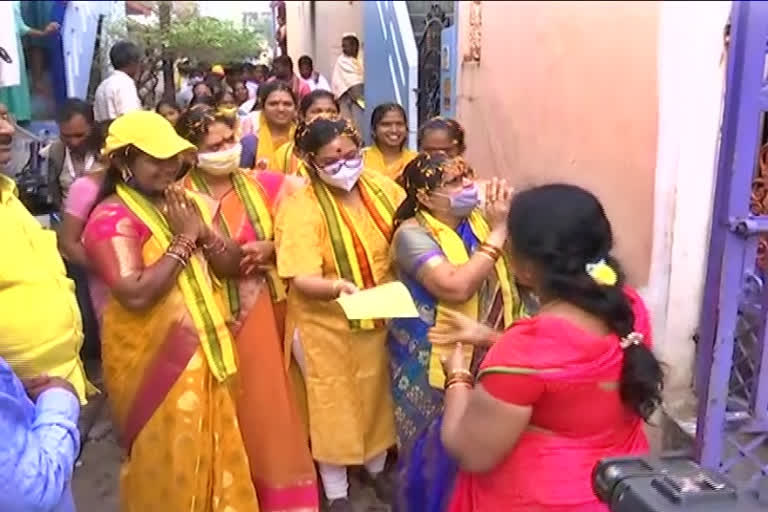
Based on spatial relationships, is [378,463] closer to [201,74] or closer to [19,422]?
[19,422]

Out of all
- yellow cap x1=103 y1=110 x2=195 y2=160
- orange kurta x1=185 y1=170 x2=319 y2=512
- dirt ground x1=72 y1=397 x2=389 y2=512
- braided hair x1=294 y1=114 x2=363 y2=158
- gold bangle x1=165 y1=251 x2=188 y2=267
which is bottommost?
dirt ground x1=72 y1=397 x2=389 y2=512

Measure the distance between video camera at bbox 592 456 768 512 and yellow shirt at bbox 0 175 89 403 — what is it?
52.3 inches

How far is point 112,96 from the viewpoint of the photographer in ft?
20.4

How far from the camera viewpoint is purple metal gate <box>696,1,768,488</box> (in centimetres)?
223

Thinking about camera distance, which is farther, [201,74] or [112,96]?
[201,74]

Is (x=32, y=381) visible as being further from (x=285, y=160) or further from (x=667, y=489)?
(x=285, y=160)

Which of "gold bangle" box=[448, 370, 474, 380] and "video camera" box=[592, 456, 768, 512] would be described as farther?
"gold bangle" box=[448, 370, 474, 380]

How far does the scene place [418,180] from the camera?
2.76 metres

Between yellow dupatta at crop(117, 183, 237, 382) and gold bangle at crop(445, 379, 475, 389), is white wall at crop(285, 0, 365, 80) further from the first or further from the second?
gold bangle at crop(445, 379, 475, 389)

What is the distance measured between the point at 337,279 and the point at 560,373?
135cm

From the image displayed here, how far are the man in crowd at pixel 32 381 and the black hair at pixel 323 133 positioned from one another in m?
0.97

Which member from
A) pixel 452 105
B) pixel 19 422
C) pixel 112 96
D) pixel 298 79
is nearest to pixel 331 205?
pixel 19 422

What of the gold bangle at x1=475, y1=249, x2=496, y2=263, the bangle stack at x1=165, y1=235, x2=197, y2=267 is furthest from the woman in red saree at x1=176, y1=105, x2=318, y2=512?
the gold bangle at x1=475, y1=249, x2=496, y2=263

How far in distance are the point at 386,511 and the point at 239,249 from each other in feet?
3.71
